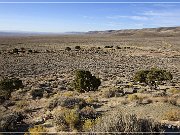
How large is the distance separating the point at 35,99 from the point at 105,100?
4.58 m

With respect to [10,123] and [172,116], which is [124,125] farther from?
[10,123]

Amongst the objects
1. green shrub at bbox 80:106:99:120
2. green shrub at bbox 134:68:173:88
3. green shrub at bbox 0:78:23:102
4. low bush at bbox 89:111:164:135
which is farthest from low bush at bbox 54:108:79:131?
green shrub at bbox 134:68:173:88

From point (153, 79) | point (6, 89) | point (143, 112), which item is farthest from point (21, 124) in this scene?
point (153, 79)

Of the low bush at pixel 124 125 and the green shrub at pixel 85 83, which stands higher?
the low bush at pixel 124 125

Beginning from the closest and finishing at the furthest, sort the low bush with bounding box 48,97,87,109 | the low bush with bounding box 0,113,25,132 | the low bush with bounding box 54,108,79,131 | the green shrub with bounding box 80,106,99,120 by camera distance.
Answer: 1. the low bush with bounding box 54,108,79,131
2. the low bush with bounding box 0,113,25,132
3. the green shrub with bounding box 80,106,99,120
4. the low bush with bounding box 48,97,87,109

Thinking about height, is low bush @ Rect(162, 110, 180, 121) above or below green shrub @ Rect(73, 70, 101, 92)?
above

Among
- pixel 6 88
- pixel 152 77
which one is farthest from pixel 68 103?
pixel 152 77

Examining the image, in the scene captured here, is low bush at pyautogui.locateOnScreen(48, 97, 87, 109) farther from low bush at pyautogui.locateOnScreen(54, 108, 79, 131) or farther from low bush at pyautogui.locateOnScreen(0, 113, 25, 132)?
low bush at pyautogui.locateOnScreen(54, 108, 79, 131)

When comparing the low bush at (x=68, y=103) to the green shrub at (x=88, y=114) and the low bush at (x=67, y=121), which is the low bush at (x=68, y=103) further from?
the low bush at (x=67, y=121)

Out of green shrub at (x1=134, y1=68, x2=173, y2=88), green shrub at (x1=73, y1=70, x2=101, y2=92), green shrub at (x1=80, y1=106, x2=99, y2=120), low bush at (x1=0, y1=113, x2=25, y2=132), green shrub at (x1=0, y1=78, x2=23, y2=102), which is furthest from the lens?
green shrub at (x1=134, y1=68, x2=173, y2=88)

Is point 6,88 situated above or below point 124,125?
below

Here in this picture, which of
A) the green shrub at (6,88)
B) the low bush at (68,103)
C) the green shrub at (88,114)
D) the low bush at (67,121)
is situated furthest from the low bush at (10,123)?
the green shrub at (6,88)

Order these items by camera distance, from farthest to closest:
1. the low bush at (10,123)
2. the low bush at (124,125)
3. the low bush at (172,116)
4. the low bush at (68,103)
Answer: the low bush at (68,103) → the low bush at (10,123) → the low bush at (172,116) → the low bush at (124,125)

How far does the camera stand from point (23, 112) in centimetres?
1395
